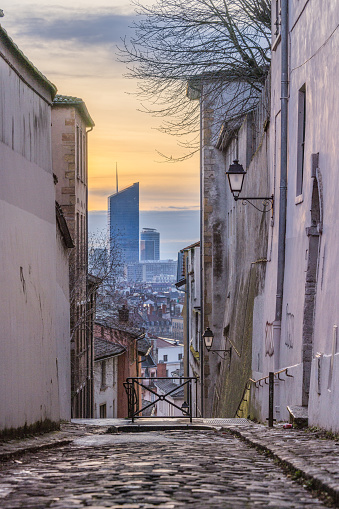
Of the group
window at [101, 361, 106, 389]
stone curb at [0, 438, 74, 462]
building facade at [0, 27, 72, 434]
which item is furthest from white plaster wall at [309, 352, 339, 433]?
window at [101, 361, 106, 389]

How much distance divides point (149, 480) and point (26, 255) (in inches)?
226

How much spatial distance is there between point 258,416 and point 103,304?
16667 millimetres

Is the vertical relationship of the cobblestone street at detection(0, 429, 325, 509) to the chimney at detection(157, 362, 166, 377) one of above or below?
above

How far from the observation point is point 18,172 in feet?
35.9

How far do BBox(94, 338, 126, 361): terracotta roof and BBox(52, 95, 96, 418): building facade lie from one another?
110 centimetres

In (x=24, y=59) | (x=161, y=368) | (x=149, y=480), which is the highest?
(x=24, y=59)

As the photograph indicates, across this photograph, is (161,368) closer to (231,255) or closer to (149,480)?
(231,255)

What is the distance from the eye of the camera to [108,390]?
124ft

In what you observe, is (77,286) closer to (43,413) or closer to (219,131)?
(219,131)

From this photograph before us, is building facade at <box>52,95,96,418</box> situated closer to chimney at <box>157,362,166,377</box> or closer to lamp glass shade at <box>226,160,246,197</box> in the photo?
lamp glass shade at <box>226,160,246,197</box>

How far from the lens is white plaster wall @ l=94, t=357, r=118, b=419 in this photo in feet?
117

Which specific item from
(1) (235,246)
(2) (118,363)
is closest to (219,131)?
(1) (235,246)

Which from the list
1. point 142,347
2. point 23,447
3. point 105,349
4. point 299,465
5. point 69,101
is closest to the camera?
point 299,465

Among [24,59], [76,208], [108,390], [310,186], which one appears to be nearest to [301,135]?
[310,186]
